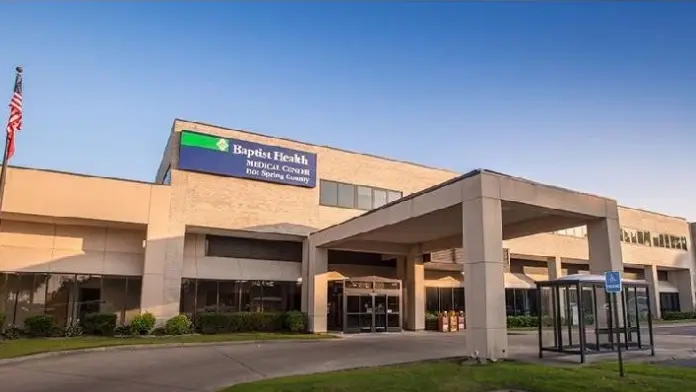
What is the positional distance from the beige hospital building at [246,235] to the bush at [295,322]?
525 millimetres

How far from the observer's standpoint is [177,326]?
24688 millimetres

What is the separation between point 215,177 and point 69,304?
9.17m

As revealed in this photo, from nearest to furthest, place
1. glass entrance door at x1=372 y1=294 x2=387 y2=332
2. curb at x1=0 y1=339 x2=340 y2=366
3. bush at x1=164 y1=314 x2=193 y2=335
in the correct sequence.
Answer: curb at x1=0 y1=339 x2=340 y2=366 < bush at x1=164 y1=314 x2=193 y2=335 < glass entrance door at x1=372 y1=294 x2=387 y2=332

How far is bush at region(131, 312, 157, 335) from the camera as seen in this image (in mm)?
24016

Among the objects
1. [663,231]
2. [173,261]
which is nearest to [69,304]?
[173,261]

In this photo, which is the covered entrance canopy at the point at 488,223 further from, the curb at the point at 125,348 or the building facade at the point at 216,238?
the curb at the point at 125,348

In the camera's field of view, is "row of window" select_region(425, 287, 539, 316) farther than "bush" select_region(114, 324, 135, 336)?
Yes

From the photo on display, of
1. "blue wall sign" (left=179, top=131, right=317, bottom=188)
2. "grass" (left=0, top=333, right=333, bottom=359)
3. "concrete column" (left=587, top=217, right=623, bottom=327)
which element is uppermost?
"blue wall sign" (left=179, top=131, right=317, bottom=188)

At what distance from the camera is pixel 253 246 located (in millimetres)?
30078

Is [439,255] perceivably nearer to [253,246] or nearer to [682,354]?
[253,246]

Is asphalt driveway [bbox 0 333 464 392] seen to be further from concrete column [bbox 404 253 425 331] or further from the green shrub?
concrete column [bbox 404 253 425 331]

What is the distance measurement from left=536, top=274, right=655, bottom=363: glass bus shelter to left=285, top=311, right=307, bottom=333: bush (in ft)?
47.5

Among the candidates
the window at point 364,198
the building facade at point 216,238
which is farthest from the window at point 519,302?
the window at point 364,198

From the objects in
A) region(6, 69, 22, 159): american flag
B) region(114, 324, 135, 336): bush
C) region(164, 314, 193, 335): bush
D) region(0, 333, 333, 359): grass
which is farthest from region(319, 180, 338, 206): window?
region(6, 69, 22, 159): american flag
